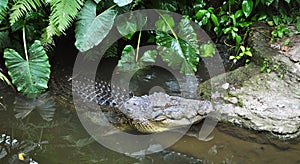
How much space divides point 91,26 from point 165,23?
80cm

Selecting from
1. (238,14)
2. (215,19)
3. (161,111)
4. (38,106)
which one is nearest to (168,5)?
(215,19)

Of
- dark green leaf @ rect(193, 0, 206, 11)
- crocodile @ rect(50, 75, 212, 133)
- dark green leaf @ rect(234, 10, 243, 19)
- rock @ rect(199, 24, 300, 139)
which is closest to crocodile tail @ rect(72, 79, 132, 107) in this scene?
crocodile @ rect(50, 75, 212, 133)

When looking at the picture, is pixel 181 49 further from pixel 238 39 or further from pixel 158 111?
pixel 158 111

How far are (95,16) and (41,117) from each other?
1093mm

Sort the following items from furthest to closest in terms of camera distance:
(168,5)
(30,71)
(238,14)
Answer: (168,5)
(238,14)
(30,71)

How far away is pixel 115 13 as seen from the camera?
3562mm

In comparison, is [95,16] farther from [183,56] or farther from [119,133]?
[119,133]

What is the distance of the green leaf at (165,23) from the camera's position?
12.3 ft

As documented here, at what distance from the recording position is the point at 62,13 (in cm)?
341

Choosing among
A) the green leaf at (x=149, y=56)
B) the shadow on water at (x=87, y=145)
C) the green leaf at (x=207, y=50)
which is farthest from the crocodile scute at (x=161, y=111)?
the green leaf at (x=207, y=50)

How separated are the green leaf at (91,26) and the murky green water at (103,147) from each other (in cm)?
70

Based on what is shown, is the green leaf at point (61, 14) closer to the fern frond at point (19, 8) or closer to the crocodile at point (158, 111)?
the fern frond at point (19, 8)

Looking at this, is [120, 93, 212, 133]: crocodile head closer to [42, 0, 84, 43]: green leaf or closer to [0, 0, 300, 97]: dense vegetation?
[0, 0, 300, 97]: dense vegetation

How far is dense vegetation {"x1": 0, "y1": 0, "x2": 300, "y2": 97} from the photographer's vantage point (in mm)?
3420
